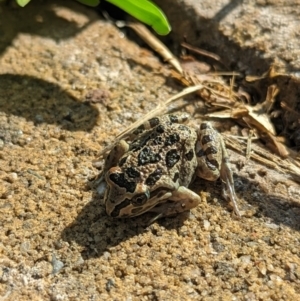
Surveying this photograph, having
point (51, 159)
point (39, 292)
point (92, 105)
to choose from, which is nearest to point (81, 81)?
point (92, 105)

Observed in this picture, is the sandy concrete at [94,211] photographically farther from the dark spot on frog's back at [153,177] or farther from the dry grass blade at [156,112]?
the dark spot on frog's back at [153,177]

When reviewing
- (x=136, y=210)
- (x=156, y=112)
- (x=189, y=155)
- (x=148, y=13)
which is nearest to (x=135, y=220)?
(x=136, y=210)

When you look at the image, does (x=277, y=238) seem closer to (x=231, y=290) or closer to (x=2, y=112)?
(x=231, y=290)

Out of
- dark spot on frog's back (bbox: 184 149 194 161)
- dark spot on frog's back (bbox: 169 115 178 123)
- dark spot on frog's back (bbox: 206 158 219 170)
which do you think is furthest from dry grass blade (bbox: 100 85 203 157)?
dark spot on frog's back (bbox: 206 158 219 170)

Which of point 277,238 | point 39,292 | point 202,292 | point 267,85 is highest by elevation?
point 267,85

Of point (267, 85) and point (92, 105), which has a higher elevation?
point (267, 85)

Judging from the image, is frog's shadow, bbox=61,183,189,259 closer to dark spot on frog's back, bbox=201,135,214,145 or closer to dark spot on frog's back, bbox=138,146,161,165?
dark spot on frog's back, bbox=138,146,161,165

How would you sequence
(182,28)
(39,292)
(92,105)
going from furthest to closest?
(182,28) < (92,105) < (39,292)
